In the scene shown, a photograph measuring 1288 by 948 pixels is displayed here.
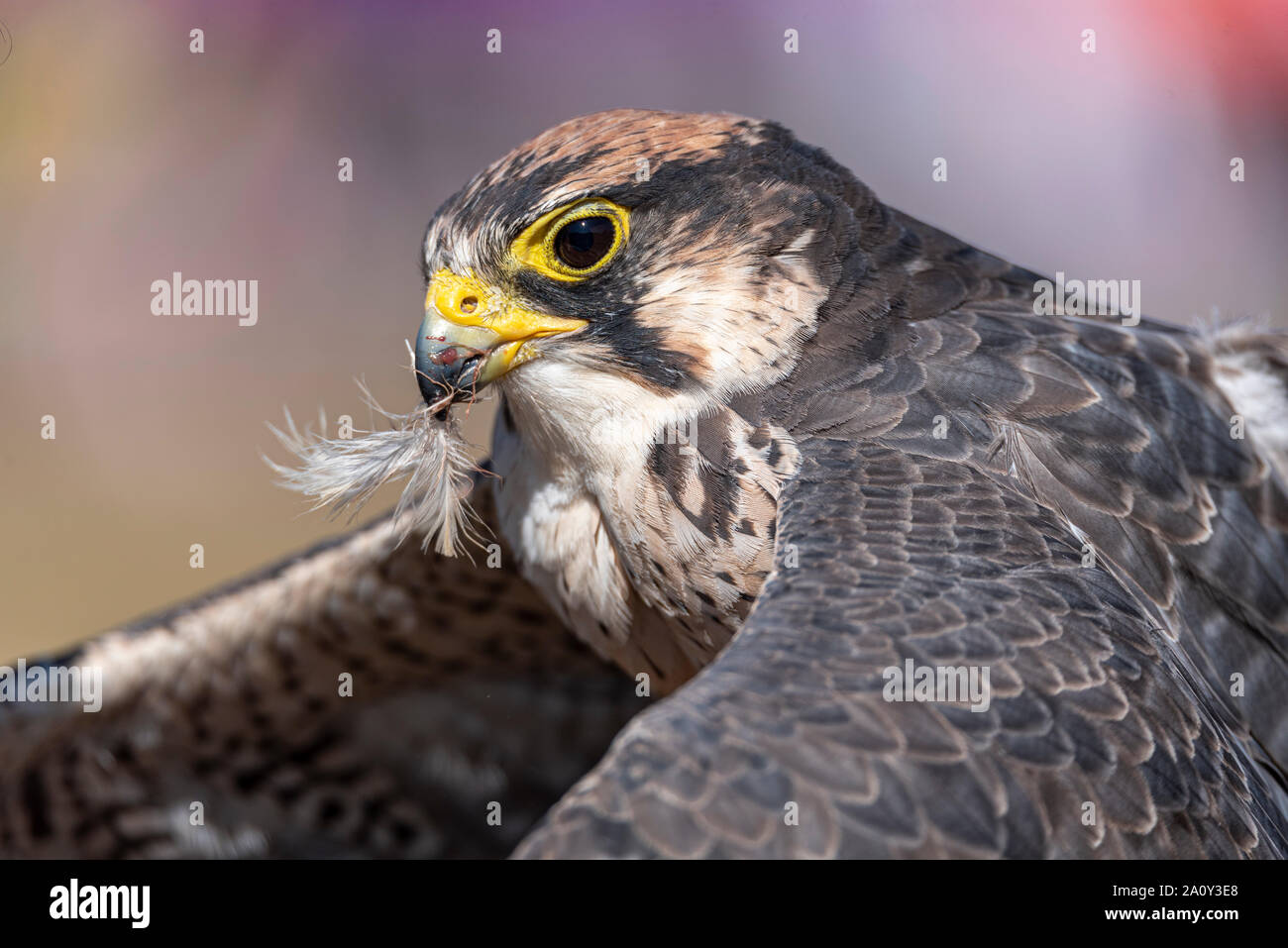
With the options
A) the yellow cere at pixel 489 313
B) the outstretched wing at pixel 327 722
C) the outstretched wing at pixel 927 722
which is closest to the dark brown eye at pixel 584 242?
the yellow cere at pixel 489 313

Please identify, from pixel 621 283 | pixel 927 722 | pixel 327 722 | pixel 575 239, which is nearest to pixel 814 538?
pixel 927 722

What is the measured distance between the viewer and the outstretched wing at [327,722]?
3.63m

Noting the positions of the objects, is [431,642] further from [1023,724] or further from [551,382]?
[1023,724]

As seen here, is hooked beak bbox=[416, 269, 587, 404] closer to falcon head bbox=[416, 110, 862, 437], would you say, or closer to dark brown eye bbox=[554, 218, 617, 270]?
falcon head bbox=[416, 110, 862, 437]

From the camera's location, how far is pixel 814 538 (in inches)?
84.2

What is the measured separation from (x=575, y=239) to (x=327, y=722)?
2343mm

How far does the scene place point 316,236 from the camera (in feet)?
45.2

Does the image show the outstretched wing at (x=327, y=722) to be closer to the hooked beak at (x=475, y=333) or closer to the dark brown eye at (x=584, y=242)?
the hooked beak at (x=475, y=333)

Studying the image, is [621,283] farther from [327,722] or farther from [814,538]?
[327,722]

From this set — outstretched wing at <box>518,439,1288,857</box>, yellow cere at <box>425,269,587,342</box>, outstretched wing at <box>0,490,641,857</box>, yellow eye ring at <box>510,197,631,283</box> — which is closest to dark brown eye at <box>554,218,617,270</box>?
yellow eye ring at <box>510,197,631,283</box>

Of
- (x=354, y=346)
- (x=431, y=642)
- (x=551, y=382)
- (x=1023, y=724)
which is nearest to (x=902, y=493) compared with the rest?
(x=1023, y=724)

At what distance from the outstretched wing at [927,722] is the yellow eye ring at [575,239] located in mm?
708

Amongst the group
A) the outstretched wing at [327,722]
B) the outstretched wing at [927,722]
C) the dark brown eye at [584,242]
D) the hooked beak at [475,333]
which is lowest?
the outstretched wing at [327,722]
